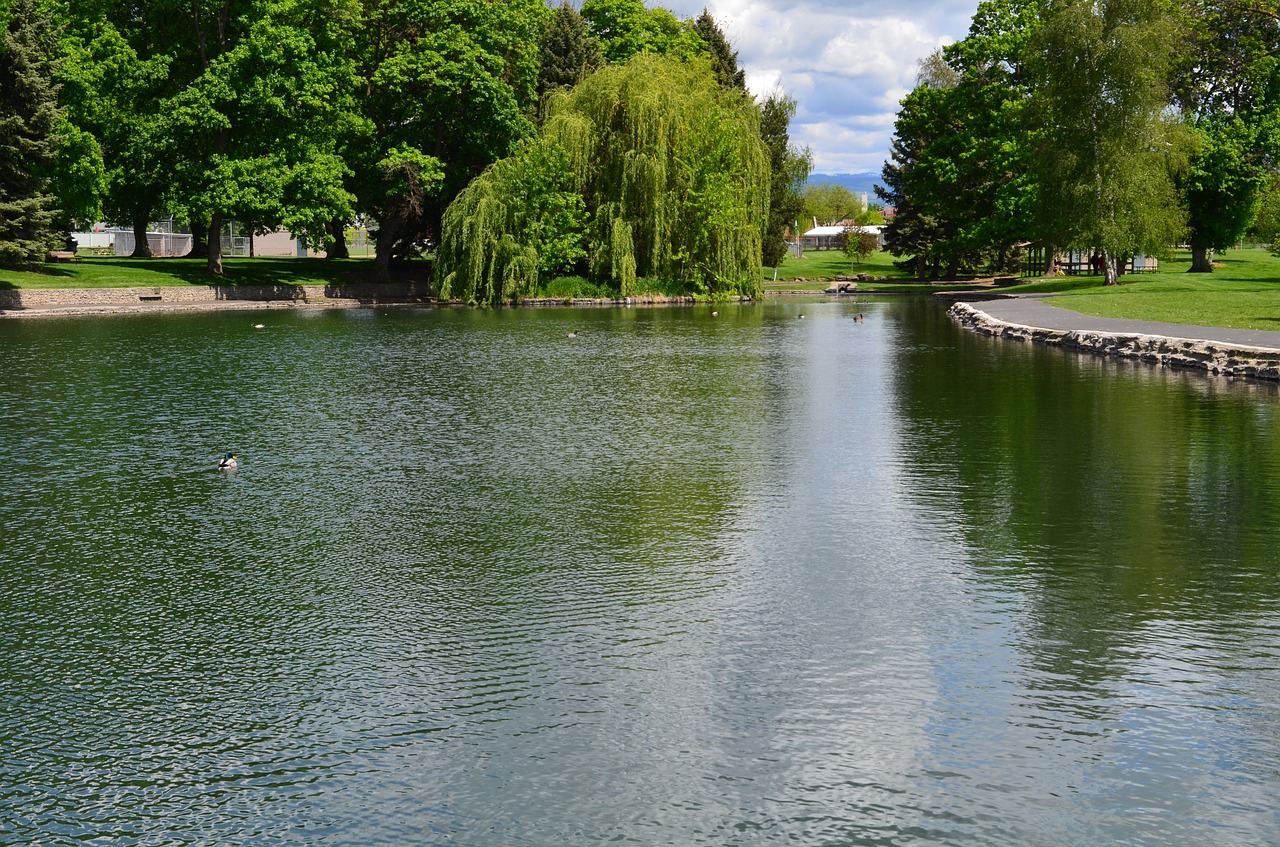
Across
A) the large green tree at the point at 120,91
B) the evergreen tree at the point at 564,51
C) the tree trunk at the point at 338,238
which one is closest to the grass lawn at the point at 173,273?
the tree trunk at the point at 338,238

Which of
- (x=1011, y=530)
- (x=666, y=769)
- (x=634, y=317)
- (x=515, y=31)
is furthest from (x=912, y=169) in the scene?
(x=666, y=769)

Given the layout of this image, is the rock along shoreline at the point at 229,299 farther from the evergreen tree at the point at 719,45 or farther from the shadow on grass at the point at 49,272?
the evergreen tree at the point at 719,45

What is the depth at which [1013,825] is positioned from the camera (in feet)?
20.4

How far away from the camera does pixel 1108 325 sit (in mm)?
34625

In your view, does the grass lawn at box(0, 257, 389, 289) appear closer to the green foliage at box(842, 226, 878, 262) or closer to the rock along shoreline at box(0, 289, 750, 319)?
the rock along shoreline at box(0, 289, 750, 319)

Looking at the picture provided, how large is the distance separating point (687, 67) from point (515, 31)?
29.5 feet

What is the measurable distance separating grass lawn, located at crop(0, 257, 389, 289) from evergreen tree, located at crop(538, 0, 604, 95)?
48.9 ft

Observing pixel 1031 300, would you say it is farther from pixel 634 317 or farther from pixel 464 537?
pixel 464 537

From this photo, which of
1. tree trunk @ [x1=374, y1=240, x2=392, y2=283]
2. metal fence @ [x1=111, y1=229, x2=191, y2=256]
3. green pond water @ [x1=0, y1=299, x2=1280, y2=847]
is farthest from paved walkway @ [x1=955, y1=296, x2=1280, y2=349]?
metal fence @ [x1=111, y1=229, x2=191, y2=256]

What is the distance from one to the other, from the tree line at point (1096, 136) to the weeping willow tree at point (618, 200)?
14.6m

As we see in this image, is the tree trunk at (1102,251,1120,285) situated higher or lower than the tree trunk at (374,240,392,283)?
lower

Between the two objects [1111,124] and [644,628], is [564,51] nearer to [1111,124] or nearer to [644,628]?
[1111,124]

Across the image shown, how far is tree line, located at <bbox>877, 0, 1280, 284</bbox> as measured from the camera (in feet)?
177

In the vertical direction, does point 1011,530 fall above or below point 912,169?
below
